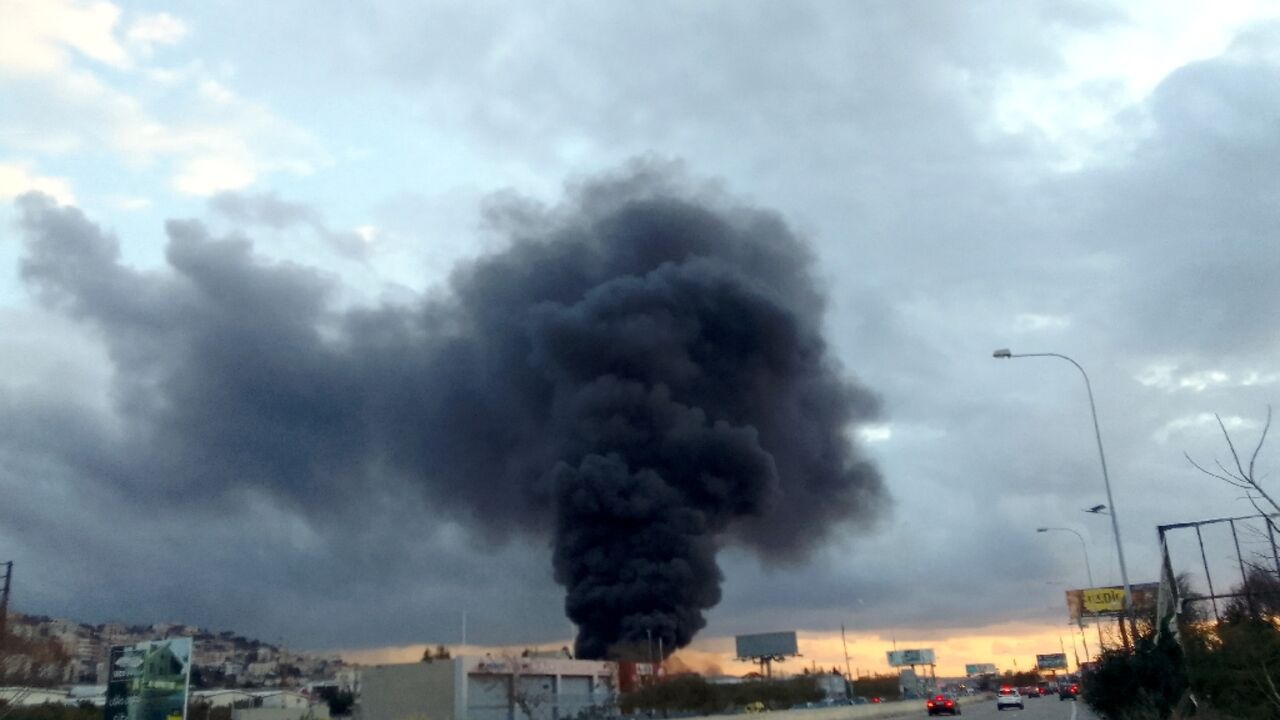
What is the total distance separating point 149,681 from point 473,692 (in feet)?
120

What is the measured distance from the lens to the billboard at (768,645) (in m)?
98.6

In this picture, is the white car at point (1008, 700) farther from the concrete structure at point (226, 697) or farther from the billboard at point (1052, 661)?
the billboard at point (1052, 661)

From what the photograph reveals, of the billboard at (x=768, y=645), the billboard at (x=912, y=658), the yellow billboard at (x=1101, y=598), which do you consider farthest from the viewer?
the billboard at (x=912, y=658)

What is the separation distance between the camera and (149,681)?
28656 mm

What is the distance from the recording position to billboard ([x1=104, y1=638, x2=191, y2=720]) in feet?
93.2

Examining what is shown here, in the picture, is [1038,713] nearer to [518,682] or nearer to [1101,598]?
[518,682]

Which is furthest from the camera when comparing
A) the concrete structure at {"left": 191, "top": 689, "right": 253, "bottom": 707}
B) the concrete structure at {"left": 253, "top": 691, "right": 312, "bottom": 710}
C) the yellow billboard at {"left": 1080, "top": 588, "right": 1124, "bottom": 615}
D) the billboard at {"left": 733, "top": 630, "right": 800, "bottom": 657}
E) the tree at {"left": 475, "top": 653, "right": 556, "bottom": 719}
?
the billboard at {"left": 733, "top": 630, "right": 800, "bottom": 657}

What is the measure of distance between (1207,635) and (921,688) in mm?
108005

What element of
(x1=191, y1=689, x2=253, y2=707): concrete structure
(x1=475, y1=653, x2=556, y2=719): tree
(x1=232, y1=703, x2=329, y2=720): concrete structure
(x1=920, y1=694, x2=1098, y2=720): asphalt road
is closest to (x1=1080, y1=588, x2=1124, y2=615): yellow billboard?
(x1=920, y1=694, x2=1098, y2=720): asphalt road

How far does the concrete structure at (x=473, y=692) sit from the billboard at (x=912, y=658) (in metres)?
80.3

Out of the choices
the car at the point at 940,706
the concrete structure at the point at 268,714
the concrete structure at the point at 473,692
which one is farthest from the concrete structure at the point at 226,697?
the car at the point at 940,706

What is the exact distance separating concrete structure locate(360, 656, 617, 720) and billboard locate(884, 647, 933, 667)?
8031 centimetres

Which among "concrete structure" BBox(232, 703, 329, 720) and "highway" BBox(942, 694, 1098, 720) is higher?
"concrete structure" BBox(232, 703, 329, 720)

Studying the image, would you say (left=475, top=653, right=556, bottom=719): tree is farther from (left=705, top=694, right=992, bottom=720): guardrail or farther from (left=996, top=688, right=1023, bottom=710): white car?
(left=996, top=688, right=1023, bottom=710): white car
